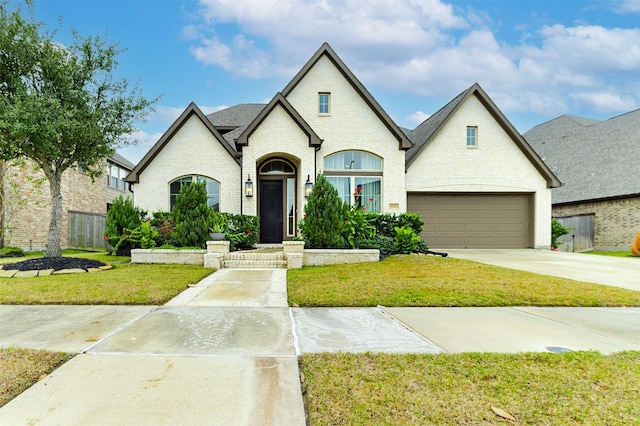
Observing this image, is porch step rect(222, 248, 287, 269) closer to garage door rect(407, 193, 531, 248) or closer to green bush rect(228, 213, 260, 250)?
green bush rect(228, 213, 260, 250)

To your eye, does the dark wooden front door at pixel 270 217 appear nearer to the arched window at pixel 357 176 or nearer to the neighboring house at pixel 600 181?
the arched window at pixel 357 176

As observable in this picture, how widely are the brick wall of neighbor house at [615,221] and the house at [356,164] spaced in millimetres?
4849

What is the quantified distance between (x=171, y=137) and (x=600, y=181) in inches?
838

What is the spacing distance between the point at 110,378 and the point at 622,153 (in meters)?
24.8

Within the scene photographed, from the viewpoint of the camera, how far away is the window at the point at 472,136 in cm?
1526

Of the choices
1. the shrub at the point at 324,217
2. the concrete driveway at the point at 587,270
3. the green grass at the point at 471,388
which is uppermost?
the shrub at the point at 324,217

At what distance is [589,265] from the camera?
1036cm

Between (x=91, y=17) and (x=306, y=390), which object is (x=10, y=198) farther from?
(x=306, y=390)

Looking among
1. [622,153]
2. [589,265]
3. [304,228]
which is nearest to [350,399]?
[304,228]

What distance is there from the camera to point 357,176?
14133 mm

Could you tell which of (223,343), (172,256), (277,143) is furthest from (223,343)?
(277,143)

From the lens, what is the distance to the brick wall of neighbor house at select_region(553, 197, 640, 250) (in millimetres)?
16578

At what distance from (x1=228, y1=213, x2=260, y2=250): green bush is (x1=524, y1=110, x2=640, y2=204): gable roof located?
686 inches

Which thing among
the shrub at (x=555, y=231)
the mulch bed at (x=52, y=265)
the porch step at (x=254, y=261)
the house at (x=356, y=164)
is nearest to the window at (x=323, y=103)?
the house at (x=356, y=164)
